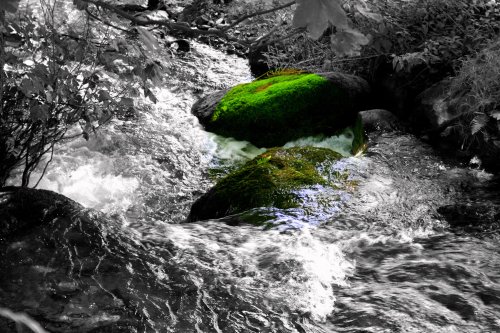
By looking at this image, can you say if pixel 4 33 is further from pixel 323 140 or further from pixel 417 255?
pixel 323 140

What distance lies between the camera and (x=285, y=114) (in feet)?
23.2

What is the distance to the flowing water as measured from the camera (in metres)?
3.20

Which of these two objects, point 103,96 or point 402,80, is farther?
point 402,80

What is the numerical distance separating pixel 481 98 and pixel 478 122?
12.8 inches

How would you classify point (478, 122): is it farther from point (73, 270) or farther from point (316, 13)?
point (316, 13)

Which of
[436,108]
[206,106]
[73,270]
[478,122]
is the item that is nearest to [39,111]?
[73,270]

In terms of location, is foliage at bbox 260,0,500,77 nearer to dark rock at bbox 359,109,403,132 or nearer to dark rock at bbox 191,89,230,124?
dark rock at bbox 359,109,403,132

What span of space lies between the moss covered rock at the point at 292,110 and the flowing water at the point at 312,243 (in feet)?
1.18

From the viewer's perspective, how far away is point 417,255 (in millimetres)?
4047

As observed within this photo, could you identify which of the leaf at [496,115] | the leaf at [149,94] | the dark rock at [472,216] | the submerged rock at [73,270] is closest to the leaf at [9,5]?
the submerged rock at [73,270]

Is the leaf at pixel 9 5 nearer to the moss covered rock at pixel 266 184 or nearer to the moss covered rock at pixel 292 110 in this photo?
the moss covered rock at pixel 266 184

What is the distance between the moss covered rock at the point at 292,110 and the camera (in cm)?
706

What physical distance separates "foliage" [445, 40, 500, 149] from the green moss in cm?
165

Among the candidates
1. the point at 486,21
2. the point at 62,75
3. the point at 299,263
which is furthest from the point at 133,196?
the point at 486,21
